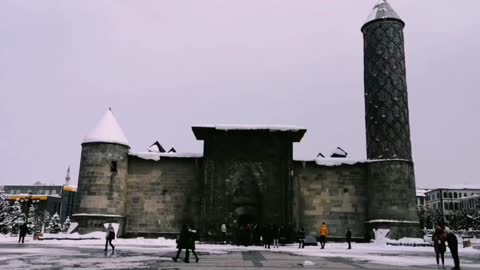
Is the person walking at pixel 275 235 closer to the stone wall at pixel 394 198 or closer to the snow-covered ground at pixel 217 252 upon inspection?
the snow-covered ground at pixel 217 252

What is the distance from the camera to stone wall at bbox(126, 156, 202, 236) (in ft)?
93.6

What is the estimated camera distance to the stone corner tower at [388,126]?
27828 mm

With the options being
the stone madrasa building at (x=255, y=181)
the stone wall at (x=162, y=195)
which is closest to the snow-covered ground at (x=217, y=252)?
the stone wall at (x=162, y=195)

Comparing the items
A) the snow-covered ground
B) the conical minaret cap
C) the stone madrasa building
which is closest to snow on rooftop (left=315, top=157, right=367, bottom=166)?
the stone madrasa building

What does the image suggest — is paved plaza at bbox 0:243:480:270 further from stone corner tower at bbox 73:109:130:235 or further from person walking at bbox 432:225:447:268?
stone corner tower at bbox 73:109:130:235

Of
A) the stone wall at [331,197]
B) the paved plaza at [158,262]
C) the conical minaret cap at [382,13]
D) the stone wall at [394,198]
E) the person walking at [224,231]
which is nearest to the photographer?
the paved plaza at [158,262]

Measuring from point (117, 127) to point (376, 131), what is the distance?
18055 mm

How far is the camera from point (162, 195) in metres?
29.0

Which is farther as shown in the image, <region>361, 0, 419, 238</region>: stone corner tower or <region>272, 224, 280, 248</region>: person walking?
<region>361, 0, 419, 238</region>: stone corner tower

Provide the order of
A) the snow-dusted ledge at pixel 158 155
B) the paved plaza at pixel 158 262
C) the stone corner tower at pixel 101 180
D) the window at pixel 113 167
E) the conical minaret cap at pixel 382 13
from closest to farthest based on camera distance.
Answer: the paved plaza at pixel 158 262 < the stone corner tower at pixel 101 180 < the window at pixel 113 167 < the snow-dusted ledge at pixel 158 155 < the conical minaret cap at pixel 382 13

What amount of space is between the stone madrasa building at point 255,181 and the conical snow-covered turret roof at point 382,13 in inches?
124

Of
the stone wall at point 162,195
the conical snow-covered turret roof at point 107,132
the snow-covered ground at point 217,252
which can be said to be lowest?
the snow-covered ground at point 217,252

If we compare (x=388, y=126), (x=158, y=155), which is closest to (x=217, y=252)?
(x=158, y=155)

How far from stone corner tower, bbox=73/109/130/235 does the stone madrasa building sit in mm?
64
